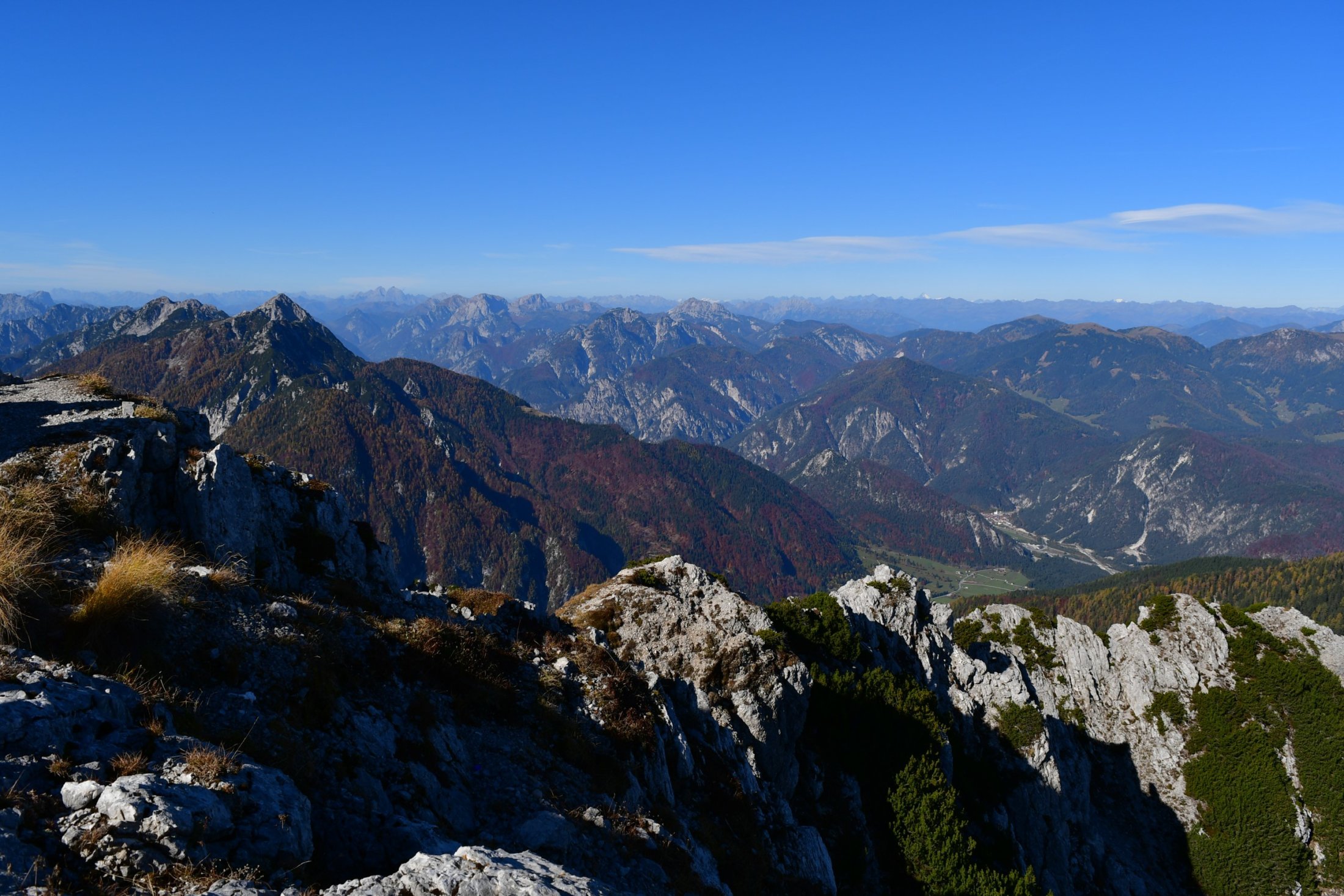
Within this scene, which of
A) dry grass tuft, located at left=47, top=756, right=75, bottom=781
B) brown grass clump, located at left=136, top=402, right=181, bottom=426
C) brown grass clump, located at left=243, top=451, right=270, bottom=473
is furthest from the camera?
brown grass clump, located at left=243, top=451, right=270, bottom=473

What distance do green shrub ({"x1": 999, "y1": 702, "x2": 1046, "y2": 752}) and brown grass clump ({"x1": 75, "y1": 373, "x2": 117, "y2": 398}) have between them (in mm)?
63164

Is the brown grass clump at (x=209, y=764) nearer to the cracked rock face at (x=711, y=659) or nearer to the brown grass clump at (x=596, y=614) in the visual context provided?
the cracked rock face at (x=711, y=659)

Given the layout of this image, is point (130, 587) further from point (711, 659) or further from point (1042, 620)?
point (1042, 620)

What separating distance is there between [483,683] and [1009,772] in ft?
157

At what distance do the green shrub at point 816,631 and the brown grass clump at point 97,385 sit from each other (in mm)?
38255

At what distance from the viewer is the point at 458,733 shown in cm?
1800

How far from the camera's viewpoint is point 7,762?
900cm

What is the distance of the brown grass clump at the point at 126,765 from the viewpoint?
959cm

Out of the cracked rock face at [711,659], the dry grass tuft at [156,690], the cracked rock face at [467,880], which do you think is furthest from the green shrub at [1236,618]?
the dry grass tuft at [156,690]

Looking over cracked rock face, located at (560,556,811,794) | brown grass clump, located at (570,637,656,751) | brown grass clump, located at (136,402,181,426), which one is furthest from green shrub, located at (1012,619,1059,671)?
brown grass clump, located at (136,402,181,426)

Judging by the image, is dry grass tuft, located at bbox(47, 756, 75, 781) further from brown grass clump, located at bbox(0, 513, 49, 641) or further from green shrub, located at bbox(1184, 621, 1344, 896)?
green shrub, located at bbox(1184, 621, 1344, 896)

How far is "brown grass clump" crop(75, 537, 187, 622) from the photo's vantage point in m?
12.8

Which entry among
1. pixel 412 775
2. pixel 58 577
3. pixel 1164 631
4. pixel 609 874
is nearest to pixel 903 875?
pixel 609 874

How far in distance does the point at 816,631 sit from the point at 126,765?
42.3 m
